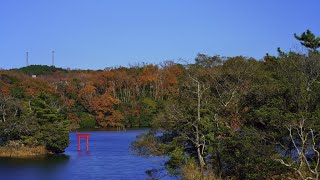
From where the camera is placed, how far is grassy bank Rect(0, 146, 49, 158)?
2902cm

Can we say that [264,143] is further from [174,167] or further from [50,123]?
[50,123]

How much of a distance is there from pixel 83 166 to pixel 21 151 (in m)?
5.77

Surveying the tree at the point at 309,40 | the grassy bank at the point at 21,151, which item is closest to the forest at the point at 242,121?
the tree at the point at 309,40

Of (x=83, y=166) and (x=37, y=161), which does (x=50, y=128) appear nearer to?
(x=37, y=161)

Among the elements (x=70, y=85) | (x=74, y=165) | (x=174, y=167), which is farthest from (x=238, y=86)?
(x=70, y=85)

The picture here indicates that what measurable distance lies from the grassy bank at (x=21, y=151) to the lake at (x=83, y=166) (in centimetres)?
116

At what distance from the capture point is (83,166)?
25.5 meters

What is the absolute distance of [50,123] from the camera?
98.9 ft

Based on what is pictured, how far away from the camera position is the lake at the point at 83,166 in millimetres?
22369

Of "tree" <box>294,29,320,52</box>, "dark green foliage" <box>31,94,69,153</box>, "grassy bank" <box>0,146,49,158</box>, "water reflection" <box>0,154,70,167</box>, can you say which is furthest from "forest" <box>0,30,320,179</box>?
"grassy bank" <box>0,146,49,158</box>

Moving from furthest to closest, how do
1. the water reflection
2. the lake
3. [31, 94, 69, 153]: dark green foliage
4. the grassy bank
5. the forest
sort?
[31, 94, 69, 153]: dark green foliage, the grassy bank, the water reflection, the lake, the forest

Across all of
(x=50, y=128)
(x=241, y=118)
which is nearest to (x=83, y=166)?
(x=50, y=128)

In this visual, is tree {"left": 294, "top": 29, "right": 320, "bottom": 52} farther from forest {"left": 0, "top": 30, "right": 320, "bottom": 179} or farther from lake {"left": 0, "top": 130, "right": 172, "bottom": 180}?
lake {"left": 0, "top": 130, "right": 172, "bottom": 180}

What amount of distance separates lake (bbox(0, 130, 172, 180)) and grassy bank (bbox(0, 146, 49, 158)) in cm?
116
